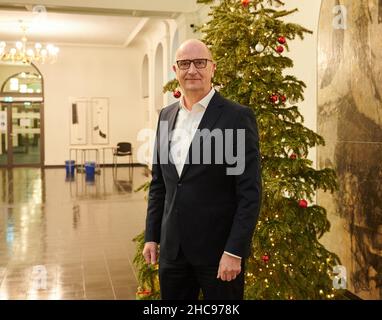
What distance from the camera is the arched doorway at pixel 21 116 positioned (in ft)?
54.7

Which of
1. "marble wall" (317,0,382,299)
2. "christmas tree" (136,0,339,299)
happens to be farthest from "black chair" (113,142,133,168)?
"christmas tree" (136,0,339,299)

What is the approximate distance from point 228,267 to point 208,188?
1.05 ft

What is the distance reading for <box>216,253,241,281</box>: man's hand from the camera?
203 cm

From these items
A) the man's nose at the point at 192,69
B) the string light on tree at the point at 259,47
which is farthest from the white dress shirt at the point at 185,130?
the string light on tree at the point at 259,47

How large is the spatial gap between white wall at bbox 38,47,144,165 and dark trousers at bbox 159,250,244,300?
15.1 metres

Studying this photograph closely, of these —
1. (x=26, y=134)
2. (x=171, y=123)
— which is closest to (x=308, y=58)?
(x=171, y=123)

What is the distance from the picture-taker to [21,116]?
1703 cm

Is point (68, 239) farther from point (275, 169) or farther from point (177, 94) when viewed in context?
point (275, 169)

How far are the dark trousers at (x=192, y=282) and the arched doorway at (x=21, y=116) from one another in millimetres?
15322

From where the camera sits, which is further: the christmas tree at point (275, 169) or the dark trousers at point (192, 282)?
the christmas tree at point (275, 169)

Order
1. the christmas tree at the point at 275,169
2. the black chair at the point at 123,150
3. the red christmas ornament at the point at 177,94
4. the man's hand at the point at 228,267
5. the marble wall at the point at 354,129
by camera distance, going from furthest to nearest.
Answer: the black chair at the point at 123,150 → the marble wall at the point at 354,129 → the red christmas ornament at the point at 177,94 → the christmas tree at the point at 275,169 → the man's hand at the point at 228,267

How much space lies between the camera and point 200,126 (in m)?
2.13

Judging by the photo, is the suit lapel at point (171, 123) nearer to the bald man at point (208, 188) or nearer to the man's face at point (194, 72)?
the bald man at point (208, 188)

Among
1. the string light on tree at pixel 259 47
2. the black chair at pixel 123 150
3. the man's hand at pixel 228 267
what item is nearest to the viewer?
the man's hand at pixel 228 267
